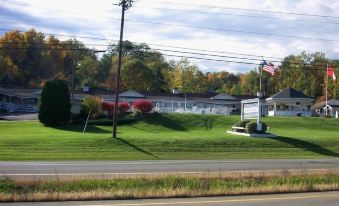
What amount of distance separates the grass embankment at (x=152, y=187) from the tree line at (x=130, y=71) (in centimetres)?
8417

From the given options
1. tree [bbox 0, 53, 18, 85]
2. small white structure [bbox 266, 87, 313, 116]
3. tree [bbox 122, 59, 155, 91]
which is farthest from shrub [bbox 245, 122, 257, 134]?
tree [bbox 0, 53, 18, 85]

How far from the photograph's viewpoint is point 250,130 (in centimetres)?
4303

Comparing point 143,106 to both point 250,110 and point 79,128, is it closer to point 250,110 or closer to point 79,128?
point 79,128

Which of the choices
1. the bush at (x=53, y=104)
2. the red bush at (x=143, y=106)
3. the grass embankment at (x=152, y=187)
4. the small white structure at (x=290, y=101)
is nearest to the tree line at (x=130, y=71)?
the small white structure at (x=290, y=101)

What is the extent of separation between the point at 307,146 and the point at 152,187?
25373mm

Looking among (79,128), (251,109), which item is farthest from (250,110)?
(79,128)

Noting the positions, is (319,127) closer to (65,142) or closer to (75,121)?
(75,121)

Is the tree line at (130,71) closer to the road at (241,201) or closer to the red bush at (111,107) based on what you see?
the red bush at (111,107)

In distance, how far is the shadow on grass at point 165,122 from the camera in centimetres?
5380

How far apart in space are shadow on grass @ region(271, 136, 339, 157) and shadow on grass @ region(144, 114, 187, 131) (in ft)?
46.8

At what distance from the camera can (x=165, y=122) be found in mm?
55719

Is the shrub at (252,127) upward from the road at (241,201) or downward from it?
upward

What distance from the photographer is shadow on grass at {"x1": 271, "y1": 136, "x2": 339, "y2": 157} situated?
3753cm

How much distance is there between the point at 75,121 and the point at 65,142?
17.5 m
